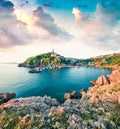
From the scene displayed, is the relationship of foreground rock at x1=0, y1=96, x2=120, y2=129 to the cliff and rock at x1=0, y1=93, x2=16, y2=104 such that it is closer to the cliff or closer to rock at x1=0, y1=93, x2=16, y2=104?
the cliff

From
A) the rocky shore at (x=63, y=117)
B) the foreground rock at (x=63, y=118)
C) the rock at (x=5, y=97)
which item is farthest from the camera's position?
the rock at (x=5, y=97)

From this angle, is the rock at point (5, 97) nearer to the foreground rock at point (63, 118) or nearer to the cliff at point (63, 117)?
the cliff at point (63, 117)

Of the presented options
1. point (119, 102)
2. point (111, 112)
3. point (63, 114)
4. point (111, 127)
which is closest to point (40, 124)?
point (63, 114)

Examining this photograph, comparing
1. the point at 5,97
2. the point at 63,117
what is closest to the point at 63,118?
the point at 63,117

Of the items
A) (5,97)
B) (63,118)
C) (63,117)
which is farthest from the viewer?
Answer: (5,97)

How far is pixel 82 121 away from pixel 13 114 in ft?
72.7

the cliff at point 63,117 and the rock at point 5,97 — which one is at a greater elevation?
the cliff at point 63,117

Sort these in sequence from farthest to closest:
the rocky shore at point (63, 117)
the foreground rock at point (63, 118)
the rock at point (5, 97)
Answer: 1. the rock at point (5, 97)
2. the rocky shore at point (63, 117)
3. the foreground rock at point (63, 118)

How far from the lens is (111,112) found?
5969cm

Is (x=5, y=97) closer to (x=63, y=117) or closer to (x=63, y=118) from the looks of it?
(x=63, y=117)

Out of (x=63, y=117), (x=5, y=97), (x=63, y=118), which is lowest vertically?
(x=5, y=97)

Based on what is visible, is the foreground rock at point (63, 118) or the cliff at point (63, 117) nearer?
the foreground rock at point (63, 118)

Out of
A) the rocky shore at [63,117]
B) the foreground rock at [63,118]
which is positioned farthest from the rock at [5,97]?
the foreground rock at [63,118]

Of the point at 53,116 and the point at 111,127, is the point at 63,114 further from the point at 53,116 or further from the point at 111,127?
the point at 111,127
